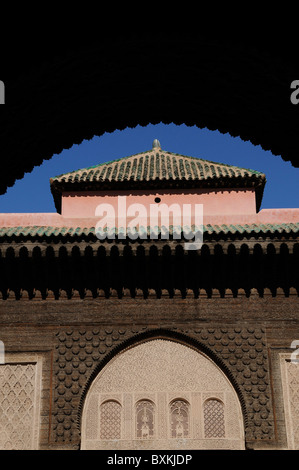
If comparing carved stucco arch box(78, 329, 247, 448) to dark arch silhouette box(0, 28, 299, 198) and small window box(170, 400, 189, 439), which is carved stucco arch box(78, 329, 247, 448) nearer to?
small window box(170, 400, 189, 439)

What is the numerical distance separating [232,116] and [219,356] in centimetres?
630

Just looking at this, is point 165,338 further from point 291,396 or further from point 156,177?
point 156,177

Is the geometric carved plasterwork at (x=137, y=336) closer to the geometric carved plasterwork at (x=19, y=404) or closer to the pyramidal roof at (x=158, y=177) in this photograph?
the geometric carved plasterwork at (x=19, y=404)

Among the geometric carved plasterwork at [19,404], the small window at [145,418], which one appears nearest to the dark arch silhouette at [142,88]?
the geometric carved plasterwork at [19,404]

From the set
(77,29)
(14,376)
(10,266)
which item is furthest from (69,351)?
(77,29)

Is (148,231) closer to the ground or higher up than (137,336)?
higher up

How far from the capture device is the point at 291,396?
30.6 ft

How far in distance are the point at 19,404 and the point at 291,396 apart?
13.4 ft

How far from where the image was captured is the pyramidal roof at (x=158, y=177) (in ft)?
40.1

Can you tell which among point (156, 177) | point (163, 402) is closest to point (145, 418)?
point (163, 402)

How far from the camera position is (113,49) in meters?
3.29

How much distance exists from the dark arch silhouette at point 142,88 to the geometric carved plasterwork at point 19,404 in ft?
20.4

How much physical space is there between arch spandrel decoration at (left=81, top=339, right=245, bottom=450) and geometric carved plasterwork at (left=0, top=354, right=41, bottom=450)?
77 cm

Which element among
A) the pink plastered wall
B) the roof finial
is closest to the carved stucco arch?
the pink plastered wall
